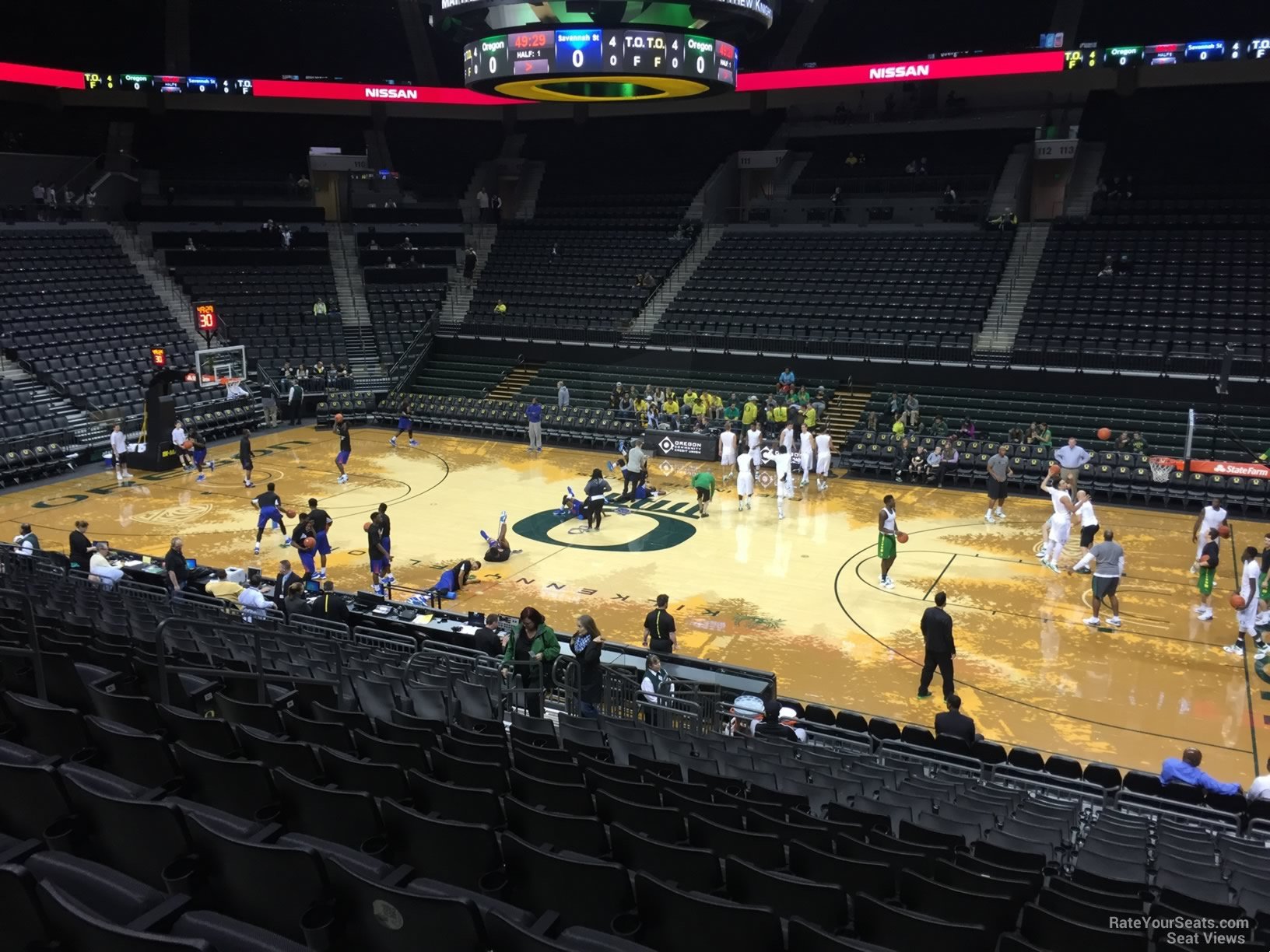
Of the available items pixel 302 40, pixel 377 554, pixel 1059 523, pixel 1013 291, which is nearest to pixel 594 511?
pixel 377 554

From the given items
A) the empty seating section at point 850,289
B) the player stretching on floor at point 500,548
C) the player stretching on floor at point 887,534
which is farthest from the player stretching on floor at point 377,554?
the empty seating section at point 850,289

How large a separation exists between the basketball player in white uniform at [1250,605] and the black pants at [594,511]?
11.4m

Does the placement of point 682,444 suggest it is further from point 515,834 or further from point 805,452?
point 515,834

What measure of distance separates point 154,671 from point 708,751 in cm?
475

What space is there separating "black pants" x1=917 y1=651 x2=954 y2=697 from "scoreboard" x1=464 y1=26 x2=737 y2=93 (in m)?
9.19

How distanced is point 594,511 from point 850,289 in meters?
16.6

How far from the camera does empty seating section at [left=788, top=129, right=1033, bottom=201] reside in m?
37.2

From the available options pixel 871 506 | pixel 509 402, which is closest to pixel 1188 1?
pixel 871 506

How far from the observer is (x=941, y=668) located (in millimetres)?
13023

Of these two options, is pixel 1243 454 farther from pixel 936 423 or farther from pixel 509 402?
pixel 509 402

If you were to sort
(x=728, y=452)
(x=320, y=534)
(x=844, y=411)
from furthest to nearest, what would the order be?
(x=844, y=411), (x=728, y=452), (x=320, y=534)

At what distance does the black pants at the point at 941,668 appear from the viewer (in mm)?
12773

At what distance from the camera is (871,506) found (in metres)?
23.2

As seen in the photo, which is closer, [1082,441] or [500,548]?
[500,548]
